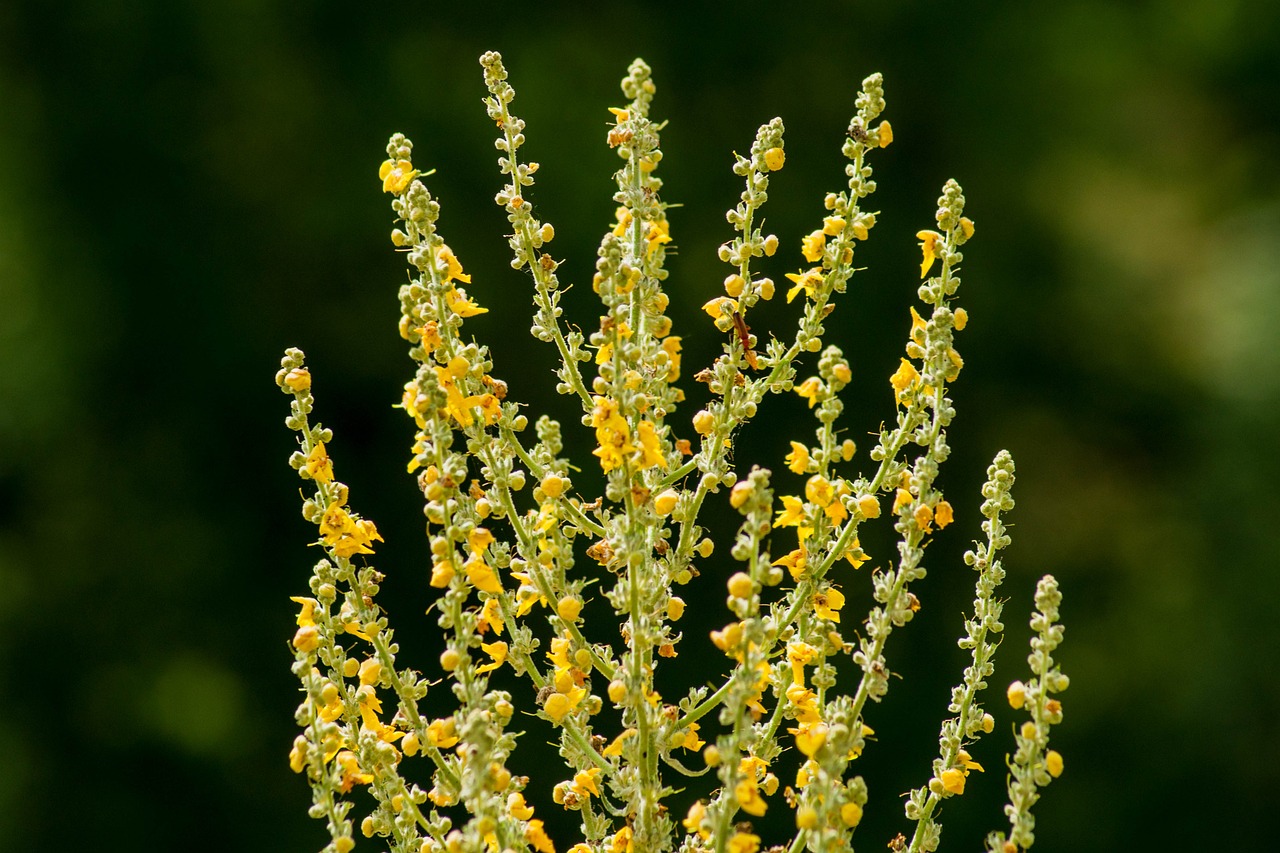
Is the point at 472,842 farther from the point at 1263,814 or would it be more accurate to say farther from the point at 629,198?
the point at 1263,814

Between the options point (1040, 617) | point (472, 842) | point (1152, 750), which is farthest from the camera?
point (1152, 750)

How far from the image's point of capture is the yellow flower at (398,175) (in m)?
1.60

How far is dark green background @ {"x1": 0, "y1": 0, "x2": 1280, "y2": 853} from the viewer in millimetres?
6203

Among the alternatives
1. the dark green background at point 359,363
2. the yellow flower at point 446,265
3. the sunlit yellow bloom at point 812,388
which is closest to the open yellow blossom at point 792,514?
the sunlit yellow bloom at point 812,388

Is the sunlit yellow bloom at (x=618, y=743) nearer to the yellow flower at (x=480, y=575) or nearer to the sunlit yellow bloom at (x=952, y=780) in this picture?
the yellow flower at (x=480, y=575)

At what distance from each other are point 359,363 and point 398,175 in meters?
4.74

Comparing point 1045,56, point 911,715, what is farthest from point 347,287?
point 1045,56

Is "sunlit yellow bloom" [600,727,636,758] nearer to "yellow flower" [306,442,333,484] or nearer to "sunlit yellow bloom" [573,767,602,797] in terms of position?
"sunlit yellow bloom" [573,767,602,797]

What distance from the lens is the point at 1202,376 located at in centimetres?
796

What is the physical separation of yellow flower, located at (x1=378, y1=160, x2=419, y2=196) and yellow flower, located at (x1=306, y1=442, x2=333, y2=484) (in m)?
0.33

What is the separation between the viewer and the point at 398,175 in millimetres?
1604

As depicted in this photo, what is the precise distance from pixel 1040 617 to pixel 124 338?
5529 mm

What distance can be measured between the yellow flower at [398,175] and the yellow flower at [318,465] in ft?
1.08

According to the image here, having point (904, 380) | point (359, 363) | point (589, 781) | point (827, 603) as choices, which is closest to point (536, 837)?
point (589, 781)
